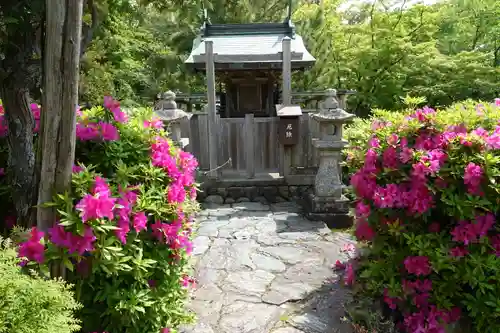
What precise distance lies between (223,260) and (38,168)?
262 cm

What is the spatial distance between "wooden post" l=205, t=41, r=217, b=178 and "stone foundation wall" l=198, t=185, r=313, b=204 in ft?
1.20

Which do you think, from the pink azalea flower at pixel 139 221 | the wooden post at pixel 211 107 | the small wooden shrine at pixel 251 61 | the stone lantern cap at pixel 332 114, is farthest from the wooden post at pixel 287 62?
the pink azalea flower at pixel 139 221

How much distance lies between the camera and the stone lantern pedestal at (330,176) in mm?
5691

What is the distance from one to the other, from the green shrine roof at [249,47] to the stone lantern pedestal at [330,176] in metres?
2.44

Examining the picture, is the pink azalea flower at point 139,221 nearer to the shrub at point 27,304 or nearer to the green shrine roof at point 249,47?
the shrub at point 27,304

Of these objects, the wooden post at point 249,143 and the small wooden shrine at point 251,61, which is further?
the small wooden shrine at point 251,61

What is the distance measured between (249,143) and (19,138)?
4975 millimetres

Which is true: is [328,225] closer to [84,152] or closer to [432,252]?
[432,252]

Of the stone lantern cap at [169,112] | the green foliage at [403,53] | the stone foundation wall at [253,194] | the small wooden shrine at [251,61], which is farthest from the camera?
the green foliage at [403,53]

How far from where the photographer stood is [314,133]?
7.10 metres

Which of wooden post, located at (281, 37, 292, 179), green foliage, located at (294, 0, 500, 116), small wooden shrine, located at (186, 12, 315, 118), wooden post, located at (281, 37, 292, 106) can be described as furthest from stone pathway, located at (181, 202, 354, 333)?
green foliage, located at (294, 0, 500, 116)

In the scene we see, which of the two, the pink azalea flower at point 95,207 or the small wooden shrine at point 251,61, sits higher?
the small wooden shrine at point 251,61

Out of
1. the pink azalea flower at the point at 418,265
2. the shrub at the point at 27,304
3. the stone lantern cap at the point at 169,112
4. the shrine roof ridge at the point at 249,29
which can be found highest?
the shrine roof ridge at the point at 249,29

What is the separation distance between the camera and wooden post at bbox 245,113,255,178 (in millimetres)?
7254
